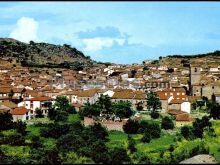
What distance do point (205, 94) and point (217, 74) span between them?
13.1m

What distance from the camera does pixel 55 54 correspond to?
112 meters

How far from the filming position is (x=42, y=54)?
4193 inches

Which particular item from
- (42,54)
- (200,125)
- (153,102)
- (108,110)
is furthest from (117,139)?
(42,54)

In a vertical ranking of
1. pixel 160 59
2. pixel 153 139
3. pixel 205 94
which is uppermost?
pixel 160 59

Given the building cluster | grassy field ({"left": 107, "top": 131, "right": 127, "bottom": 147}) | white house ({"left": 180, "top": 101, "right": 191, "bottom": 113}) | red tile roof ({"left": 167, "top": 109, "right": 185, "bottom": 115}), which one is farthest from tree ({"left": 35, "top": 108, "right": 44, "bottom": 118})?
white house ({"left": 180, "top": 101, "right": 191, "bottom": 113})

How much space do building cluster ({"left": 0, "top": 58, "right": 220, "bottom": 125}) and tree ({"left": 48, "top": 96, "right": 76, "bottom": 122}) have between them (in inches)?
72.7

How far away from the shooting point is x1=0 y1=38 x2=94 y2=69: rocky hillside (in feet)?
316

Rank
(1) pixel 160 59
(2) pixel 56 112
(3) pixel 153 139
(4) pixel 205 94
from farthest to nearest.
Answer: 1. (1) pixel 160 59
2. (4) pixel 205 94
3. (2) pixel 56 112
4. (3) pixel 153 139

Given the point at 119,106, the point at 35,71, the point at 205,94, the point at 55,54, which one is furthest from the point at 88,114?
the point at 55,54

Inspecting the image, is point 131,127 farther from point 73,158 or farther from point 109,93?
point 109,93

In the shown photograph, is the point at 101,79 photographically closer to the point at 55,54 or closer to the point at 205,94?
the point at 205,94

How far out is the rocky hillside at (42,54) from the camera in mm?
96188

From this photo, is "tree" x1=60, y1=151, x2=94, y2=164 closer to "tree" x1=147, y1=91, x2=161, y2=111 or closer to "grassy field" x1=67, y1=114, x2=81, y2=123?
"grassy field" x1=67, y1=114, x2=81, y2=123

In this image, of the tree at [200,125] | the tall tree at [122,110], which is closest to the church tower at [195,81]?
the tall tree at [122,110]
